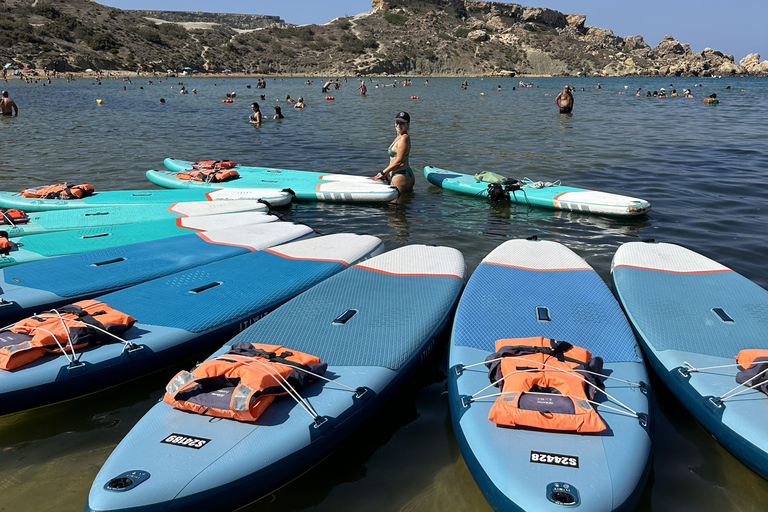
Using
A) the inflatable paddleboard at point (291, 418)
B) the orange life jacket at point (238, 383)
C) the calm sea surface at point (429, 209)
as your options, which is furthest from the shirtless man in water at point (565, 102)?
the orange life jacket at point (238, 383)

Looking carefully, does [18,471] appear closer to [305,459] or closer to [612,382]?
[305,459]

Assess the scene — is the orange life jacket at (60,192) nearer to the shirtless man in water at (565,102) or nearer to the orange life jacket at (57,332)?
the orange life jacket at (57,332)

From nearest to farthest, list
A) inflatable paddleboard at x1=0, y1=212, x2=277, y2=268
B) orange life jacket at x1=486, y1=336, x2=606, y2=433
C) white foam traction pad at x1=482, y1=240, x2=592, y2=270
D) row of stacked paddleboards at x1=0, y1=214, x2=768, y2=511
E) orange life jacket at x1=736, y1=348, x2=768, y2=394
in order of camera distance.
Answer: row of stacked paddleboards at x1=0, y1=214, x2=768, y2=511 < orange life jacket at x1=486, y1=336, x2=606, y2=433 < orange life jacket at x1=736, y1=348, x2=768, y2=394 < white foam traction pad at x1=482, y1=240, x2=592, y2=270 < inflatable paddleboard at x1=0, y1=212, x2=277, y2=268

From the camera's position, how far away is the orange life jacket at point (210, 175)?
35.4 feet

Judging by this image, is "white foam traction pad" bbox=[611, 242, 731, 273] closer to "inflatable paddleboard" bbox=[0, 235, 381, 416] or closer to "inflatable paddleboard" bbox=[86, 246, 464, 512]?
"inflatable paddleboard" bbox=[86, 246, 464, 512]

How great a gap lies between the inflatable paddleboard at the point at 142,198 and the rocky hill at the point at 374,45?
2990 inches

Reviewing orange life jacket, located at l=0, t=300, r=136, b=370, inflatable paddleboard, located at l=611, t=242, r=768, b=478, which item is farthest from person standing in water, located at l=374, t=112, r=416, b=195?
orange life jacket, located at l=0, t=300, r=136, b=370

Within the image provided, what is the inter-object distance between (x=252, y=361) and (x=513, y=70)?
118 metres

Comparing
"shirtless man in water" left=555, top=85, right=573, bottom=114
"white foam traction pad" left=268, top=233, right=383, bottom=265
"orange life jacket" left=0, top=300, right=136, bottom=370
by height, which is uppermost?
"shirtless man in water" left=555, top=85, right=573, bottom=114

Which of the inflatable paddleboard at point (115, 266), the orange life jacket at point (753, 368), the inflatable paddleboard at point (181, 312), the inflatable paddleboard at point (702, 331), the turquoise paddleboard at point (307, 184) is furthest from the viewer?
the turquoise paddleboard at point (307, 184)

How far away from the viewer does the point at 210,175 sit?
35.6 ft

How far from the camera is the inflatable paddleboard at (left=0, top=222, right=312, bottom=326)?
4.92m

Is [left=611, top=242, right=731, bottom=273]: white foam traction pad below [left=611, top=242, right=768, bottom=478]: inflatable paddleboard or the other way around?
the other way around

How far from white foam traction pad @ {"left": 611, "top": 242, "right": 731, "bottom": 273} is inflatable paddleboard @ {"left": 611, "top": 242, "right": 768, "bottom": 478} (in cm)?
1
